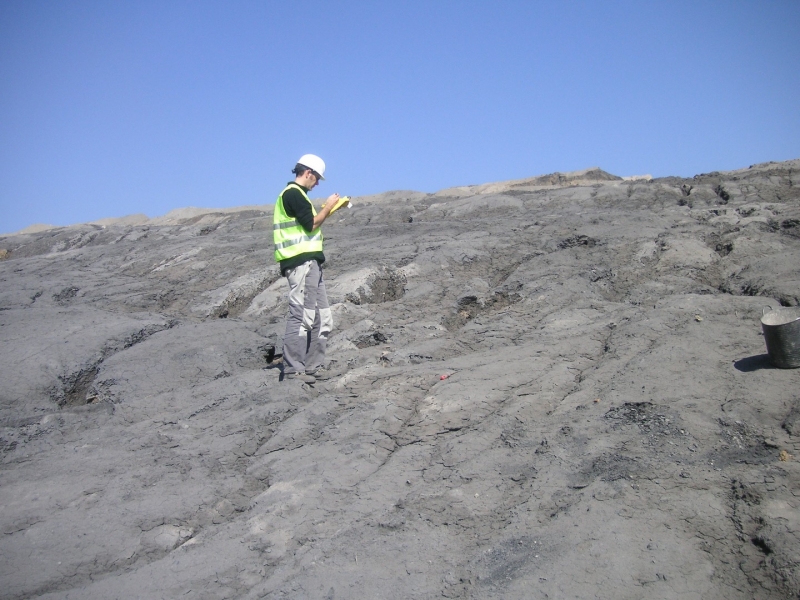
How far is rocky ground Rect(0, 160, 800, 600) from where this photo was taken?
2752 millimetres

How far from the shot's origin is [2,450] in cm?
445

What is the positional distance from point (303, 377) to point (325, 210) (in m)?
1.34

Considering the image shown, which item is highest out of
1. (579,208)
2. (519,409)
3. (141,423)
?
(579,208)

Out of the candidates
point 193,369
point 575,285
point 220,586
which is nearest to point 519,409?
point 220,586

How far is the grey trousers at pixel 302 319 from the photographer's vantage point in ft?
16.9

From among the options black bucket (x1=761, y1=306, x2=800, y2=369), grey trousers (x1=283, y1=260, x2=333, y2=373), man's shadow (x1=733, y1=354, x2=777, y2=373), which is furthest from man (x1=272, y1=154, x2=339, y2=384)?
black bucket (x1=761, y1=306, x2=800, y2=369)

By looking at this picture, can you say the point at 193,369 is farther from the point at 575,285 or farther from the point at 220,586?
the point at 575,285

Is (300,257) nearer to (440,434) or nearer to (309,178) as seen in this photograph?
(309,178)

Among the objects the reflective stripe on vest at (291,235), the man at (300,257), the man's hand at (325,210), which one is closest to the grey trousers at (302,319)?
the man at (300,257)

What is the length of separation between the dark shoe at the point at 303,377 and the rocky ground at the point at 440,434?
0.08m

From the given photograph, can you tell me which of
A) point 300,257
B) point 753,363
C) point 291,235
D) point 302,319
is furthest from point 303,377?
point 753,363

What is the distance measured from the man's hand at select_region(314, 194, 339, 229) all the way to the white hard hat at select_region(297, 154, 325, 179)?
21 centimetres

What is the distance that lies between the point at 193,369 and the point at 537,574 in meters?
3.84

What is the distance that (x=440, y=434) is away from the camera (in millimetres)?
3912
